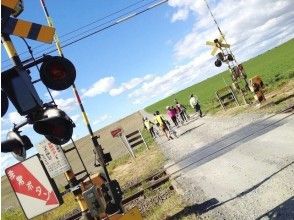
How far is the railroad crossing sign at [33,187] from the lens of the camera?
508 cm

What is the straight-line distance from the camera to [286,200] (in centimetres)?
757

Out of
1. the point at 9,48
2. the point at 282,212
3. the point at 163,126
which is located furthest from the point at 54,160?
the point at 163,126

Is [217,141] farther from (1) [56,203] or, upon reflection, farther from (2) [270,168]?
(1) [56,203]

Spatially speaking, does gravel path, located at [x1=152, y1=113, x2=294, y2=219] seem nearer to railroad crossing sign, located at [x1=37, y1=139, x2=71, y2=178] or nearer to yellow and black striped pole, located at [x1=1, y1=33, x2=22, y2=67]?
railroad crossing sign, located at [x1=37, y1=139, x2=71, y2=178]

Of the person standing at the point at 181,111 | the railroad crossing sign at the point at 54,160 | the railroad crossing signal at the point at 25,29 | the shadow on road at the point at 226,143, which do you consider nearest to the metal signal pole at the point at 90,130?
the railroad crossing sign at the point at 54,160

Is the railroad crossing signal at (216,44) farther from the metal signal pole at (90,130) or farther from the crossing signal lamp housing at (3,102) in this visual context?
the crossing signal lamp housing at (3,102)

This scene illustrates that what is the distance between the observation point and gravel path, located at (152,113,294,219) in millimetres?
8031

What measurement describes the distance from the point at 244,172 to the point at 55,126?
21.3 feet

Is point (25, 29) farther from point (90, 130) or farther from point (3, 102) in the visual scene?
point (90, 130)

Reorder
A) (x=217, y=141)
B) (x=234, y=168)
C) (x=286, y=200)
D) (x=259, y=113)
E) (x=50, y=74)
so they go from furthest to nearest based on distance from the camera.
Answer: (x=259, y=113) < (x=217, y=141) < (x=234, y=168) < (x=286, y=200) < (x=50, y=74)

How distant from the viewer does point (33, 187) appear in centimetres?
516

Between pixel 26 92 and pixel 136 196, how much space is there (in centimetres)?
886

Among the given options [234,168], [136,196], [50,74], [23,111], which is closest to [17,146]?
[23,111]

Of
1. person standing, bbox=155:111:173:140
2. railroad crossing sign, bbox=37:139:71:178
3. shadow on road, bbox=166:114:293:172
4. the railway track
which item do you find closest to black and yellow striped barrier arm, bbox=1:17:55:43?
railroad crossing sign, bbox=37:139:71:178
